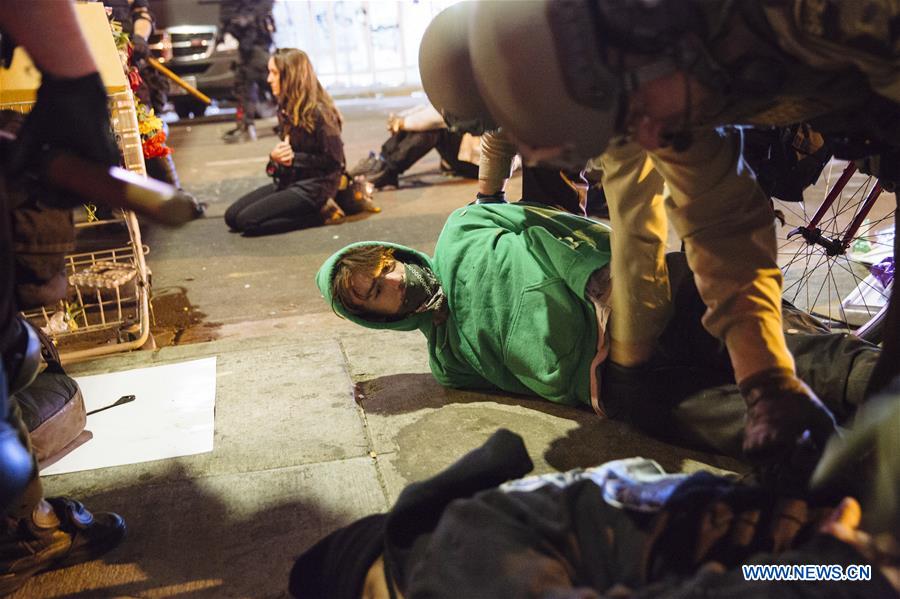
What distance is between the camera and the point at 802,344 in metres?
2.12

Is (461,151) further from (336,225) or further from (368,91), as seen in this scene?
(368,91)

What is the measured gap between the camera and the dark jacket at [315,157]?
5.37 m

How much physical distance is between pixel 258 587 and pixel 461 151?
4930mm

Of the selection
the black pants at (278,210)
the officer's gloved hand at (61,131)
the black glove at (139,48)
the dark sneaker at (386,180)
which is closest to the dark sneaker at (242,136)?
the black glove at (139,48)

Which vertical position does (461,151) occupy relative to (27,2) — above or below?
below

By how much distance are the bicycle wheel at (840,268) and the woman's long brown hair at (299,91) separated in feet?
9.71

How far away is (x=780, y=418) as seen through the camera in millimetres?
1364

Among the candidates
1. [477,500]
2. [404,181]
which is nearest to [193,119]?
[404,181]

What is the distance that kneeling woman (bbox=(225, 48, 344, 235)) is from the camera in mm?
5234

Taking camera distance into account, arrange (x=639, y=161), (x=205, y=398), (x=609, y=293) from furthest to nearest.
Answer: (x=205, y=398), (x=609, y=293), (x=639, y=161)

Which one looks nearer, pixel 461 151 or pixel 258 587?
pixel 258 587

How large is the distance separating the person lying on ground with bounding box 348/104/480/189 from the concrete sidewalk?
8.92 feet

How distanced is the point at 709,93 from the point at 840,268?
9.96 feet

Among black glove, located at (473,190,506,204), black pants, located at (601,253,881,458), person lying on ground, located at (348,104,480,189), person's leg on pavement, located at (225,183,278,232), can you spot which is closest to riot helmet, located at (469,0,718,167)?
black pants, located at (601,253,881,458)
